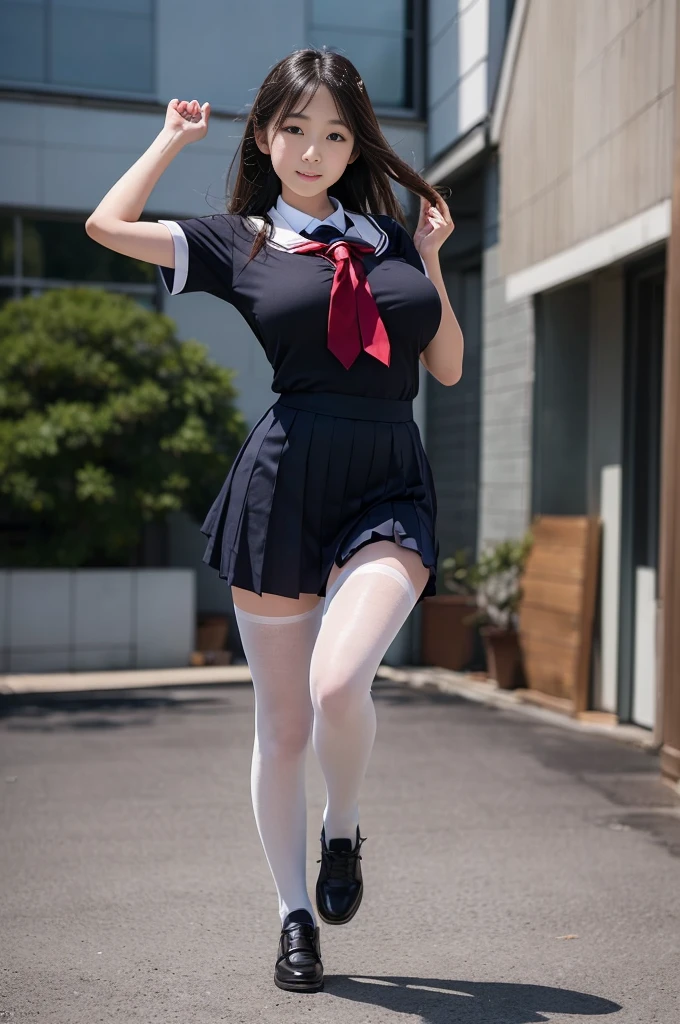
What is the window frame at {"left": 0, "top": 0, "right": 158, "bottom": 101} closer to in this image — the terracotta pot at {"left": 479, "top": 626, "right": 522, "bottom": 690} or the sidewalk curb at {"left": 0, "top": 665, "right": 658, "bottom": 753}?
the sidewalk curb at {"left": 0, "top": 665, "right": 658, "bottom": 753}

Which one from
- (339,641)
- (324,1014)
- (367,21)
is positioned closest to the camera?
(339,641)

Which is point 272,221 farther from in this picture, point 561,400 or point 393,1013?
point 561,400

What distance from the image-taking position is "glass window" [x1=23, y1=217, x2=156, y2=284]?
1237cm

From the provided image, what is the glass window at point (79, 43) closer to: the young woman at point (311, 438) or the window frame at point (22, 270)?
the window frame at point (22, 270)

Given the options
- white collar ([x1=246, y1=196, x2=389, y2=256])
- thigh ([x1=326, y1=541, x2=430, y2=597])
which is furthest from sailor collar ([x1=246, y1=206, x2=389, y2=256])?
thigh ([x1=326, y1=541, x2=430, y2=597])

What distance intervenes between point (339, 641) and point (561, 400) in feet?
22.7

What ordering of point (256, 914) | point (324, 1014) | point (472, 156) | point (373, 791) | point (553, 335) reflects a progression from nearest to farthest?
point (324, 1014) < point (256, 914) < point (373, 791) < point (553, 335) < point (472, 156)

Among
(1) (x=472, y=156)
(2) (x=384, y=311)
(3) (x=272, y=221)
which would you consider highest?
(1) (x=472, y=156)

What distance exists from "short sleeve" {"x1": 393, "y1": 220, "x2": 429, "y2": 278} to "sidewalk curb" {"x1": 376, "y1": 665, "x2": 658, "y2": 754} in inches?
177

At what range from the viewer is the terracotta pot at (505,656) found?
9.70m

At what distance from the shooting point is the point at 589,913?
4027 mm

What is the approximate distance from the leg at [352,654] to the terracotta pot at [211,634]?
898 cm

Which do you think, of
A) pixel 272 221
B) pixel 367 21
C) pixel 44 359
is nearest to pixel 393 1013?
pixel 272 221

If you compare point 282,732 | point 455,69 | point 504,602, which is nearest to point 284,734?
point 282,732
